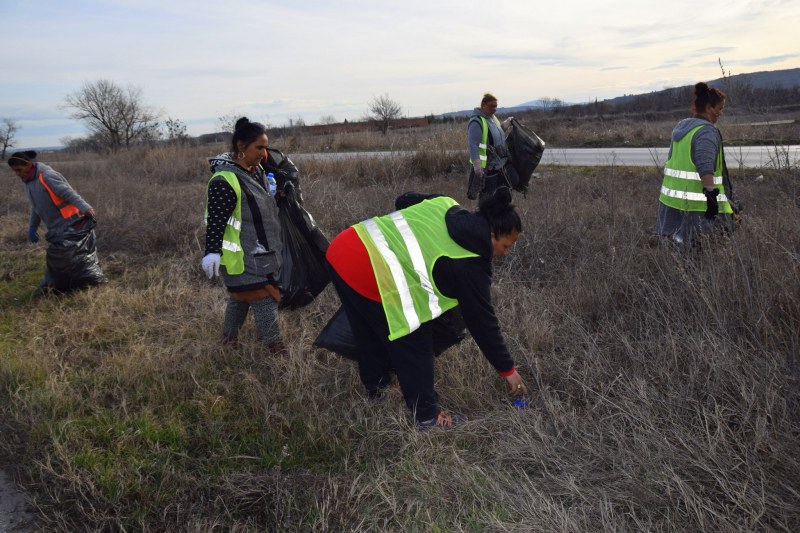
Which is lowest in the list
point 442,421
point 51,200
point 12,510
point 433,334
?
point 12,510

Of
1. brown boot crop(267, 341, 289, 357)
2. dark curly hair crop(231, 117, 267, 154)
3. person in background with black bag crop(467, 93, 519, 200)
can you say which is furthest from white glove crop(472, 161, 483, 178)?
brown boot crop(267, 341, 289, 357)

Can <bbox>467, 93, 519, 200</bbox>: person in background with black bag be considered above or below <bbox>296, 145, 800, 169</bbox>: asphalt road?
above

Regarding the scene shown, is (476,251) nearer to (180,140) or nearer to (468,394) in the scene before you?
(468,394)

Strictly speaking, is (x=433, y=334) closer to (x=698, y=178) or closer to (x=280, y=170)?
(x=280, y=170)

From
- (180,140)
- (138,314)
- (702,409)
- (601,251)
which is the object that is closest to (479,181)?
(601,251)

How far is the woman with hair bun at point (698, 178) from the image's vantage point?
3779 mm

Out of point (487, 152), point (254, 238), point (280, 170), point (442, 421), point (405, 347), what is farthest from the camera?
point (487, 152)

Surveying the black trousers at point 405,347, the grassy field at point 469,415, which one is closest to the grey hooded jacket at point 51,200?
the grassy field at point 469,415

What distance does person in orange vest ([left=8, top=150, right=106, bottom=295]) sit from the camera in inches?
194

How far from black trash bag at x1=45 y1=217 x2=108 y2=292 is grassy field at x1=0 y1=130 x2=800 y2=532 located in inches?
17.4

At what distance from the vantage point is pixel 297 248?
366 cm

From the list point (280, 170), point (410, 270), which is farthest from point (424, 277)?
point (280, 170)

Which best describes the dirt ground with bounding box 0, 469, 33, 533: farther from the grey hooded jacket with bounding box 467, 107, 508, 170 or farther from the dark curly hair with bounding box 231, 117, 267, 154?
the grey hooded jacket with bounding box 467, 107, 508, 170

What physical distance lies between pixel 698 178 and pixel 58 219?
16.8 feet
